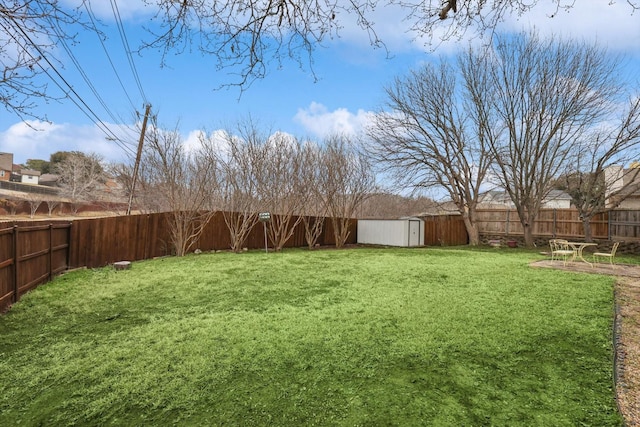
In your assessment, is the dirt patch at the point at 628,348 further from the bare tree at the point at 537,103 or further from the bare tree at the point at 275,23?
the bare tree at the point at 537,103

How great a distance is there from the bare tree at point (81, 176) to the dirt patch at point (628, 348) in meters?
26.3

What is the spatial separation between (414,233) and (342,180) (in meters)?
3.84

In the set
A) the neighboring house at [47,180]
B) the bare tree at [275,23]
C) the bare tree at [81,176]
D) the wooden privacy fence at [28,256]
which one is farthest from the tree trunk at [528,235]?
the neighboring house at [47,180]

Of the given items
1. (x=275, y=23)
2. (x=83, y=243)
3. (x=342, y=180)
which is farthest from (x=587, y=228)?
(x=83, y=243)

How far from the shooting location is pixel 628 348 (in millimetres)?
2869

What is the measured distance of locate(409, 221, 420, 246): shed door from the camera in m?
13.9

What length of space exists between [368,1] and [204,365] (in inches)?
119

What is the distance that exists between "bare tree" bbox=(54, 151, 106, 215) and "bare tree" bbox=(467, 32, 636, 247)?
2437 centimetres

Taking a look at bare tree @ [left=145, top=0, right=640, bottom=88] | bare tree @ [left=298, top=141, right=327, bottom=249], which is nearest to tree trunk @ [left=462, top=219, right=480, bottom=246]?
bare tree @ [left=298, top=141, right=327, bottom=249]

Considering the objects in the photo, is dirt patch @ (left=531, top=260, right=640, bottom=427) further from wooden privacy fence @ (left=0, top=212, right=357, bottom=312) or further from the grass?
wooden privacy fence @ (left=0, top=212, right=357, bottom=312)

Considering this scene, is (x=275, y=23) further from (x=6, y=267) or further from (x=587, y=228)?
(x=587, y=228)

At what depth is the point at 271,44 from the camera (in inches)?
97.9

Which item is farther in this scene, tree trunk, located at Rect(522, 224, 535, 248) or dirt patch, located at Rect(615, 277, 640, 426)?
tree trunk, located at Rect(522, 224, 535, 248)

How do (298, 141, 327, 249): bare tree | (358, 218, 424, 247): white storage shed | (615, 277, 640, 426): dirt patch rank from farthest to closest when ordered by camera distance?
1. (358, 218, 424, 247): white storage shed
2. (298, 141, 327, 249): bare tree
3. (615, 277, 640, 426): dirt patch
